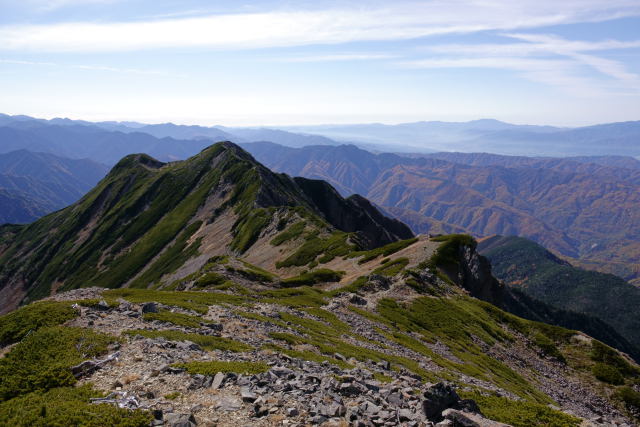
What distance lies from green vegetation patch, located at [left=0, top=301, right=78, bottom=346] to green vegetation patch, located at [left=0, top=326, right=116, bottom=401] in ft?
5.84

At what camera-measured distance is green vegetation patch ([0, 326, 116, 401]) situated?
66.2 ft

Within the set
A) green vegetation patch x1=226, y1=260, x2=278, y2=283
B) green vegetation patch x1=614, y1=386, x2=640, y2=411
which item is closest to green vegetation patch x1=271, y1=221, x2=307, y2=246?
green vegetation patch x1=226, y1=260, x2=278, y2=283

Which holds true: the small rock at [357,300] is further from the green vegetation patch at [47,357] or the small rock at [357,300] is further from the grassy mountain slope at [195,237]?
the green vegetation patch at [47,357]

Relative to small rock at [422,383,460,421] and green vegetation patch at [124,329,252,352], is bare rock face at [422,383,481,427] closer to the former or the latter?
small rock at [422,383,460,421]

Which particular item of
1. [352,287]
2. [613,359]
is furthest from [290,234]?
[613,359]

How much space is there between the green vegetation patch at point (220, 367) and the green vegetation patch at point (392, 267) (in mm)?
54233

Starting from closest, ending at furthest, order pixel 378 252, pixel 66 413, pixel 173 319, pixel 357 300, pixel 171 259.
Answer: pixel 66 413 < pixel 173 319 < pixel 357 300 < pixel 378 252 < pixel 171 259

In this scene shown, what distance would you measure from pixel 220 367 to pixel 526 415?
18.1m

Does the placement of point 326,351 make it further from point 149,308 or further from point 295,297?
point 295,297

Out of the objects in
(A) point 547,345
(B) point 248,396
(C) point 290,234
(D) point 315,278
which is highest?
(B) point 248,396

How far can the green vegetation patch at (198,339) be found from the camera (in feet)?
90.0

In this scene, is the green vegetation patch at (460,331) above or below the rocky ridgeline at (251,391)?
below

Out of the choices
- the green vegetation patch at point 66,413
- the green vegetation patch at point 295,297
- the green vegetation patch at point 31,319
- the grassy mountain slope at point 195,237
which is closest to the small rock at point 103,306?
the green vegetation patch at point 31,319

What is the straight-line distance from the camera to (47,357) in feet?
75.3
